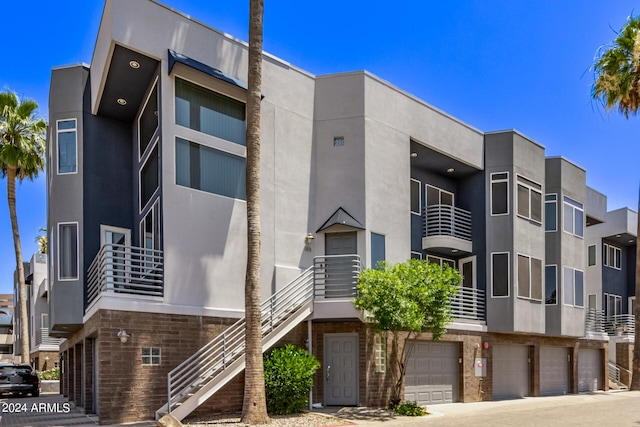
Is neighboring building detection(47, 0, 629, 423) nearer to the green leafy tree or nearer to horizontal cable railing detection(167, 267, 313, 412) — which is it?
horizontal cable railing detection(167, 267, 313, 412)

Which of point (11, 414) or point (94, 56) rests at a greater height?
point (94, 56)

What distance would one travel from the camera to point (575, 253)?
25031mm

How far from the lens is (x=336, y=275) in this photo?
17.6 metres

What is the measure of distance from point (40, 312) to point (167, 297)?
29.9m

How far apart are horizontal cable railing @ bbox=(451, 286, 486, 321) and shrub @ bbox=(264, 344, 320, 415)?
22.7ft

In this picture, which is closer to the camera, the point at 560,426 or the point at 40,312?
the point at 560,426

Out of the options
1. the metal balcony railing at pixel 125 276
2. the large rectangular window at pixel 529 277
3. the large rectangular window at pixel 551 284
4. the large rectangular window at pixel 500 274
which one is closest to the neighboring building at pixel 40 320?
the metal balcony railing at pixel 125 276

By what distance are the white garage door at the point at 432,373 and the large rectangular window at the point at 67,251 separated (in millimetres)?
10522

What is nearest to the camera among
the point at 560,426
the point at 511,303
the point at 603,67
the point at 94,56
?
the point at 560,426

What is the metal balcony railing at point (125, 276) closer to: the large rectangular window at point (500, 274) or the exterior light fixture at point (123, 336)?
the exterior light fixture at point (123, 336)

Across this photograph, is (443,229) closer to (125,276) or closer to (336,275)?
(336,275)

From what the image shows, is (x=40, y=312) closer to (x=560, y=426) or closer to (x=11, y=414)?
(x=11, y=414)

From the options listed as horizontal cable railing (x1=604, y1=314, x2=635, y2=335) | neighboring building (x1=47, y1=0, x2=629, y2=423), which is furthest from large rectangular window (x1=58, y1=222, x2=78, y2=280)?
horizontal cable railing (x1=604, y1=314, x2=635, y2=335)

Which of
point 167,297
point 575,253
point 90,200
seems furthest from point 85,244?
point 575,253
